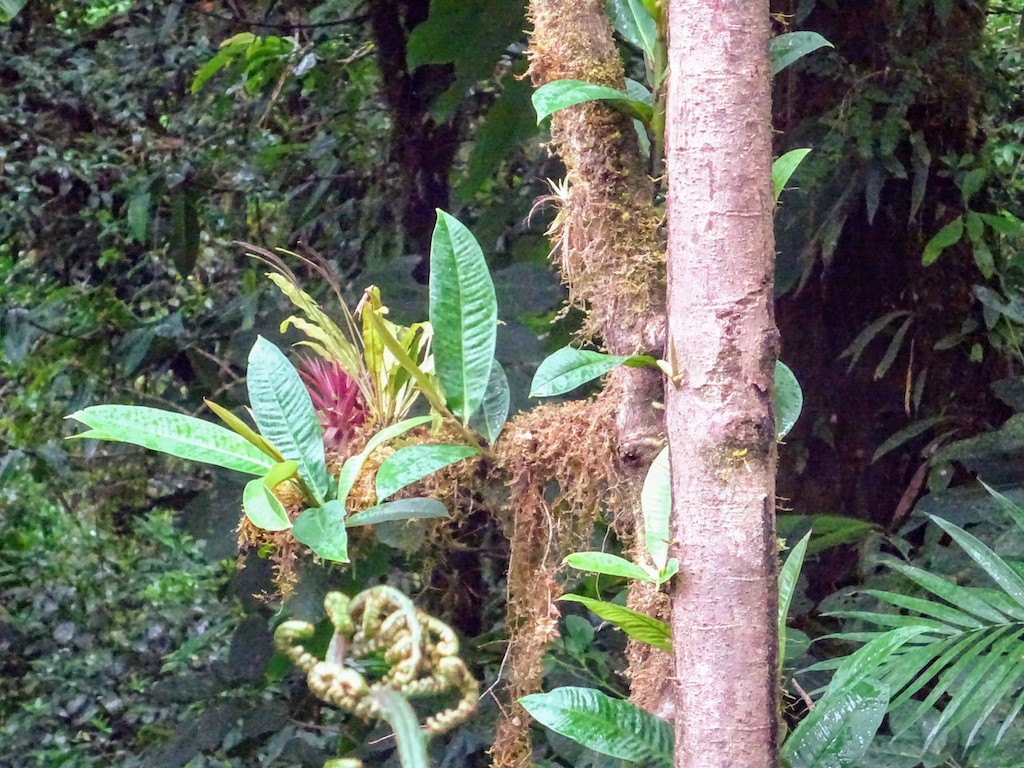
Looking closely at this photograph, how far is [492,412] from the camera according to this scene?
704 millimetres

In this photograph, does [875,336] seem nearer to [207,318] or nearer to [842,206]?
[842,206]

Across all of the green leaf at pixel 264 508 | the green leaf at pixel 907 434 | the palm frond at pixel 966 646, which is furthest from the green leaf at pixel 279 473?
the green leaf at pixel 907 434

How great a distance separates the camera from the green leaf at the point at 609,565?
570 mm

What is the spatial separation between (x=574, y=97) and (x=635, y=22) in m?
0.11

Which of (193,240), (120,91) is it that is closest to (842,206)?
(193,240)

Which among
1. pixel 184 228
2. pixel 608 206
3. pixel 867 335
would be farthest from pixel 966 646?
pixel 184 228

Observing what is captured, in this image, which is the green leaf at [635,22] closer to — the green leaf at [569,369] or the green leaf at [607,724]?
the green leaf at [569,369]

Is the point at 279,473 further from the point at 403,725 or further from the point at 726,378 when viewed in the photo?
the point at 726,378

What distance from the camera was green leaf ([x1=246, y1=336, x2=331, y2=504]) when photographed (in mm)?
671

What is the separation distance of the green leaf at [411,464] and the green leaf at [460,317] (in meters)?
0.04

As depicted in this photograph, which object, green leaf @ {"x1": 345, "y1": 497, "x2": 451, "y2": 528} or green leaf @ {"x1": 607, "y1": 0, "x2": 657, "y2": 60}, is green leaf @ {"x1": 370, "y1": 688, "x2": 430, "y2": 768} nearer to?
green leaf @ {"x1": 345, "y1": 497, "x2": 451, "y2": 528}

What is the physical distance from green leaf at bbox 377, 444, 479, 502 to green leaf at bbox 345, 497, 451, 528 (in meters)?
0.01

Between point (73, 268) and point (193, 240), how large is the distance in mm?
425

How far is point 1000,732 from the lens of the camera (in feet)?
3.16
